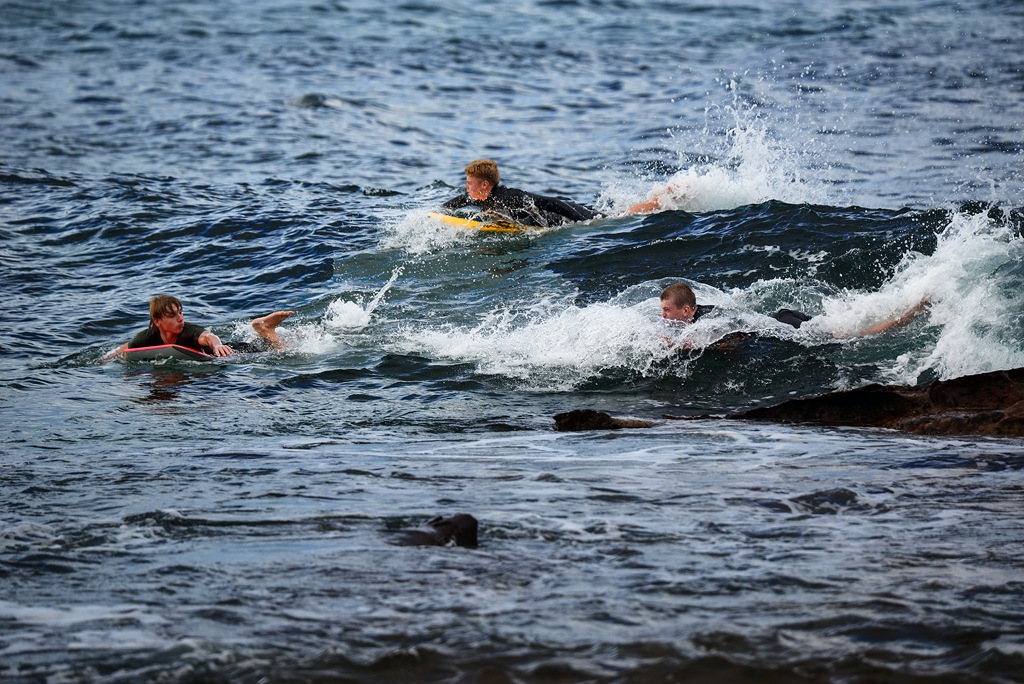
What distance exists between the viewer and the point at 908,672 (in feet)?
14.8

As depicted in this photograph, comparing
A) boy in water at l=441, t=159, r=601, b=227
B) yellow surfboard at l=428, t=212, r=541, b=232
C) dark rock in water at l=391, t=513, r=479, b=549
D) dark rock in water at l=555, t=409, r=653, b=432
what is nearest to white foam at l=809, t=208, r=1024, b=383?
dark rock in water at l=555, t=409, r=653, b=432

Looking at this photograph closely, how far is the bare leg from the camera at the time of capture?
11.5 meters

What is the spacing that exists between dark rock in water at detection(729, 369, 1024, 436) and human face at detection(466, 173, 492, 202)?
301 inches

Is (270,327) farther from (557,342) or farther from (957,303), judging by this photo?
(957,303)

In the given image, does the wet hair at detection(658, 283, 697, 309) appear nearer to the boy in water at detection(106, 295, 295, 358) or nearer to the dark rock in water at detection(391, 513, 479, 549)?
the boy in water at detection(106, 295, 295, 358)

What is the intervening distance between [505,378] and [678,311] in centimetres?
180

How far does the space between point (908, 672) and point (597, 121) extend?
20.0 metres

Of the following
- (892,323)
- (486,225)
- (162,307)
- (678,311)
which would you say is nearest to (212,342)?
(162,307)

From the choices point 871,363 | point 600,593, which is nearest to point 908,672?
point 600,593

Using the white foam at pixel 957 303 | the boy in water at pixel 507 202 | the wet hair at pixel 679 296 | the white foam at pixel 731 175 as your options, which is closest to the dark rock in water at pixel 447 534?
the wet hair at pixel 679 296

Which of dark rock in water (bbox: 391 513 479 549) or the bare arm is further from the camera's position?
the bare arm

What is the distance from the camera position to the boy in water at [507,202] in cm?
1532

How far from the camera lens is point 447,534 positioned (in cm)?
596

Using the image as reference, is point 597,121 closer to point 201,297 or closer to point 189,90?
point 189,90
